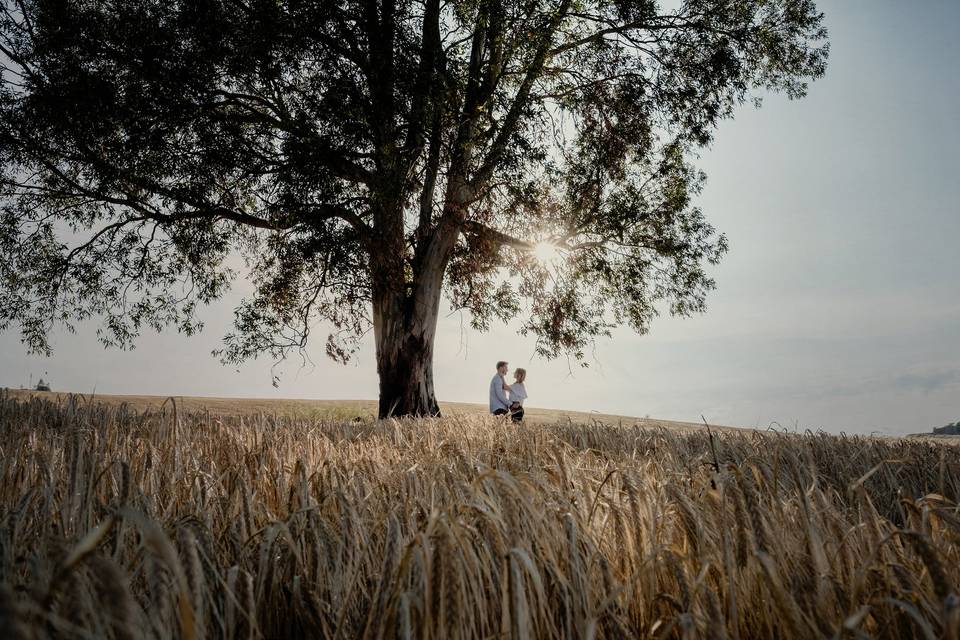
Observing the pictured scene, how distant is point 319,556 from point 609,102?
38.8 feet

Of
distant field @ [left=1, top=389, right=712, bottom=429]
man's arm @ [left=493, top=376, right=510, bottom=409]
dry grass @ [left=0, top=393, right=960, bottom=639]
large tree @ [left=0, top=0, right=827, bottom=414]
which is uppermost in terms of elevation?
large tree @ [left=0, top=0, right=827, bottom=414]

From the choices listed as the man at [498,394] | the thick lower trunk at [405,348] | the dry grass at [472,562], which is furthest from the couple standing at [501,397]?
the dry grass at [472,562]

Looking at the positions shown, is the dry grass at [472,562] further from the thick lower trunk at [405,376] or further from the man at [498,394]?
the man at [498,394]

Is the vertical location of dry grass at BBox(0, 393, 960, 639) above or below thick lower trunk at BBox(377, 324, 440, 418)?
below

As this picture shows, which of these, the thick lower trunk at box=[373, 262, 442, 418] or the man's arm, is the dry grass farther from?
the man's arm

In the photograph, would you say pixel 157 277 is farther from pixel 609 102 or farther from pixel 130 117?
Result: pixel 609 102

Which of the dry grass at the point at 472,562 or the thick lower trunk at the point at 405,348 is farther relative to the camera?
the thick lower trunk at the point at 405,348

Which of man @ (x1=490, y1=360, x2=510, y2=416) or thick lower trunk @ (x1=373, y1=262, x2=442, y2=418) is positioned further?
man @ (x1=490, y1=360, x2=510, y2=416)

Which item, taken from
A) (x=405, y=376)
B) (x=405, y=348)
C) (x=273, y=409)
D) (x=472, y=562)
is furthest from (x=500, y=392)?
(x=472, y=562)

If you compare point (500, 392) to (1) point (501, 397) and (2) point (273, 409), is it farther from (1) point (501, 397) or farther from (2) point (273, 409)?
(2) point (273, 409)

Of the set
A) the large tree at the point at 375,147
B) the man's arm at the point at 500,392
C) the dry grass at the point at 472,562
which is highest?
the large tree at the point at 375,147

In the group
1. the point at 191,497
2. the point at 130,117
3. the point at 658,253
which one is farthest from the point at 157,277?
the point at 191,497

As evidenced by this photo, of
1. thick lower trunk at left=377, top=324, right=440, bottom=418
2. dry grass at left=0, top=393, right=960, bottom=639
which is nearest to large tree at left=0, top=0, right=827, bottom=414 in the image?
thick lower trunk at left=377, top=324, right=440, bottom=418

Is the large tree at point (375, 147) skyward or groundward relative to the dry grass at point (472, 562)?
skyward
